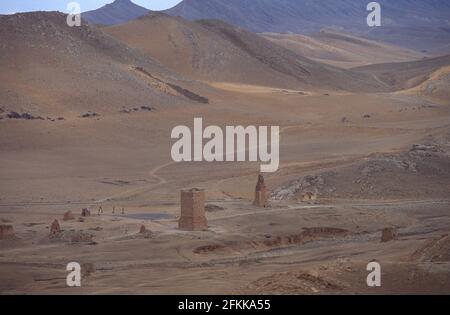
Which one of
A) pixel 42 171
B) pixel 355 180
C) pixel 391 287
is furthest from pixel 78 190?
pixel 391 287

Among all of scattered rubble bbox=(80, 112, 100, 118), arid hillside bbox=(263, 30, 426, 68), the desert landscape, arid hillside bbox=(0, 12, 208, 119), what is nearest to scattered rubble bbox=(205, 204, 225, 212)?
the desert landscape

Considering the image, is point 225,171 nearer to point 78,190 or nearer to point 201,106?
point 78,190

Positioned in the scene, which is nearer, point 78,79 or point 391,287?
point 391,287

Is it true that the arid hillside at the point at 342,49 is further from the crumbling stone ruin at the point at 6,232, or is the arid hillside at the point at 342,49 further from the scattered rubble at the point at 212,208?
the crumbling stone ruin at the point at 6,232

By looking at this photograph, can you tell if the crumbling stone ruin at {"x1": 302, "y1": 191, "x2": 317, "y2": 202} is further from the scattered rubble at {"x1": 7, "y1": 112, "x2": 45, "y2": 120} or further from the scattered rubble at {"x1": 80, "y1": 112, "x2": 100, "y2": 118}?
the scattered rubble at {"x1": 80, "y1": 112, "x2": 100, "y2": 118}

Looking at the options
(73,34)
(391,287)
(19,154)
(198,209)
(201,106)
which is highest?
(73,34)

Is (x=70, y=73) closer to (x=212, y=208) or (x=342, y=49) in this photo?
(x=212, y=208)

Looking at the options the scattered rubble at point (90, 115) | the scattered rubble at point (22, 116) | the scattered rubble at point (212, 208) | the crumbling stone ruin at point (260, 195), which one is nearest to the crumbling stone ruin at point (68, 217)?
the scattered rubble at point (212, 208)
